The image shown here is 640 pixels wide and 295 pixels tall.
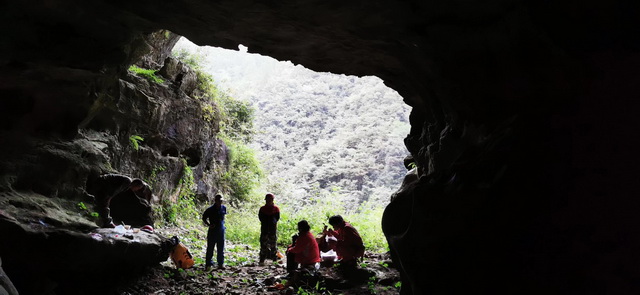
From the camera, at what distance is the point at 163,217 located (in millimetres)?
12359

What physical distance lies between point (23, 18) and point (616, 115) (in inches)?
251

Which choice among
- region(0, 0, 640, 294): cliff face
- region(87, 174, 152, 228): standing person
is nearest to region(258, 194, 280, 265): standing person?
region(87, 174, 152, 228): standing person

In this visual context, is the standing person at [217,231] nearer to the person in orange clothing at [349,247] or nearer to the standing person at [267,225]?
the standing person at [267,225]

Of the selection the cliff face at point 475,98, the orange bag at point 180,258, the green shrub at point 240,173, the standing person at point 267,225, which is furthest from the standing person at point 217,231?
the green shrub at point 240,173

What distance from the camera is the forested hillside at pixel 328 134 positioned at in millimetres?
37469

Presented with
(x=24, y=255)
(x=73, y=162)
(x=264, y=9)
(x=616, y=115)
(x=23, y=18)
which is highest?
(x=264, y=9)

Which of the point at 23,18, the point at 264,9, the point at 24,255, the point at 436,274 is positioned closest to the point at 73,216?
the point at 24,255

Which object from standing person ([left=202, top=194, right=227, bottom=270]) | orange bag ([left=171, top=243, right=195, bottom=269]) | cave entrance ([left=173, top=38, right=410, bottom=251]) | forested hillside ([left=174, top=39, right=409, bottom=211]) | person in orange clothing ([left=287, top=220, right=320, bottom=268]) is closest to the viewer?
person in orange clothing ([left=287, top=220, right=320, bottom=268])

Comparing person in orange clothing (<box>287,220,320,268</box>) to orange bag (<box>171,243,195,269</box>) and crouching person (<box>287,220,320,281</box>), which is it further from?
orange bag (<box>171,243,195,269</box>)

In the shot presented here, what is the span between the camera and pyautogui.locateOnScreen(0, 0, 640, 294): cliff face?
11.8ft

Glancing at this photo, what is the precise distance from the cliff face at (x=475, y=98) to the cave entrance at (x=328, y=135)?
59.3 ft

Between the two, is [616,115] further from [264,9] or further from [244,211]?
[244,211]

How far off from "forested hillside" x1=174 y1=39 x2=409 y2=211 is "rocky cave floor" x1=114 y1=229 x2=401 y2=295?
1765cm

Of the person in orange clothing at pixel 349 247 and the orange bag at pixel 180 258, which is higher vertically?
the person in orange clothing at pixel 349 247
